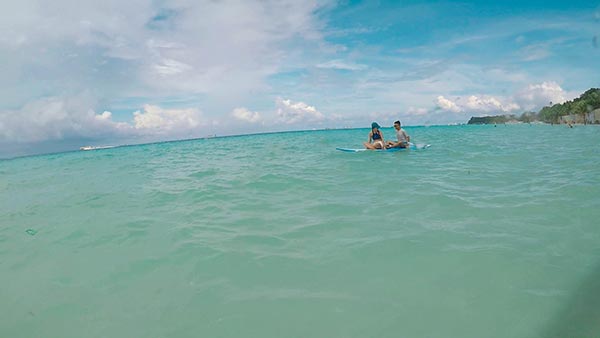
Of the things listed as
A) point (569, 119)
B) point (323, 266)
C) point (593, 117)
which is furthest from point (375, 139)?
point (569, 119)

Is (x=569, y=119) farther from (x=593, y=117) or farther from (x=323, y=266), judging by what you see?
(x=323, y=266)

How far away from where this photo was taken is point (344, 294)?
3.93m

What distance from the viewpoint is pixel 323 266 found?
4668mm

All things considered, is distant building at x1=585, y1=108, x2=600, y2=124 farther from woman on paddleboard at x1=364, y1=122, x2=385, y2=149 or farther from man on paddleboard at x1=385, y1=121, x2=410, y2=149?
woman on paddleboard at x1=364, y1=122, x2=385, y2=149

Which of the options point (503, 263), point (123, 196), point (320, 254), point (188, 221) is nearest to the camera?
point (503, 263)

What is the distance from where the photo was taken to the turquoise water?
3.46 metres

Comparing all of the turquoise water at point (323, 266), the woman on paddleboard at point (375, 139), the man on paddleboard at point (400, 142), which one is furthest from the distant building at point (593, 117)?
the turquoise water at point (323, 266)

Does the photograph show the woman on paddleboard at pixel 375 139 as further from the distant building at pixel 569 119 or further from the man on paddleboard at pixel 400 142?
the distant building at pixel 569 119

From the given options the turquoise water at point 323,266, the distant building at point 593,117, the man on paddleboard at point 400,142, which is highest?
the distant building at point 593,117

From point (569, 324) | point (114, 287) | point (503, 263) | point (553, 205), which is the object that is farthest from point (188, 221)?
point (553, 205)

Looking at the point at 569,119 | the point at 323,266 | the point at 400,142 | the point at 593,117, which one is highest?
the point at 569,119

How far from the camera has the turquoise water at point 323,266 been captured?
3455mm

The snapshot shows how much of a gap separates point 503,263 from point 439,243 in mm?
986

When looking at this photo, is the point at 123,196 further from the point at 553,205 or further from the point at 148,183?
the point at 553,205
